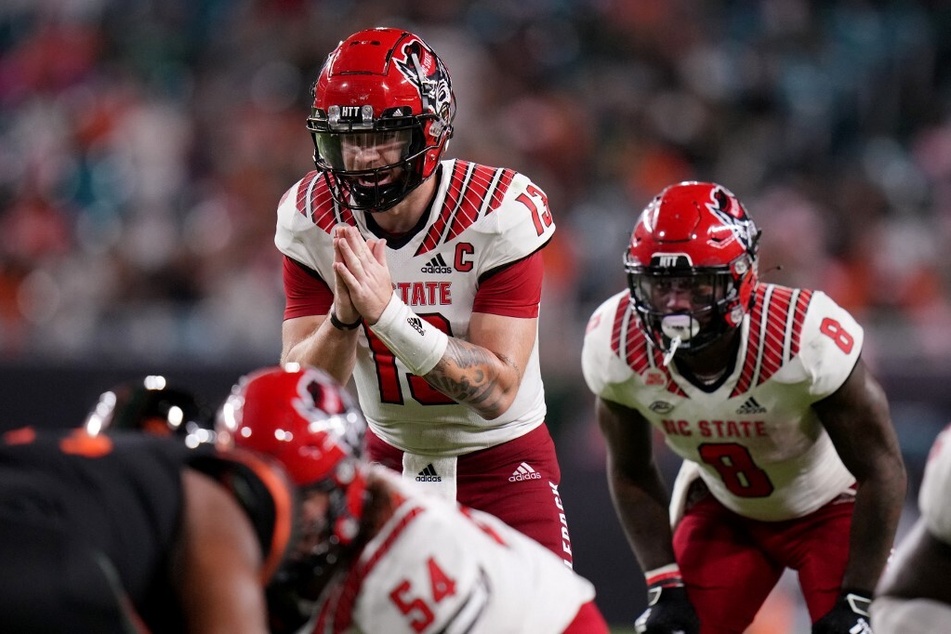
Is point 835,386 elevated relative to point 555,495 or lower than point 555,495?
elevated

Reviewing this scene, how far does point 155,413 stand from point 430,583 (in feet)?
3.75

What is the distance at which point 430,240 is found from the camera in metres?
4.36

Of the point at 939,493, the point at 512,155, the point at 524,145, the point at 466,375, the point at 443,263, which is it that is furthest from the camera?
the point at 524,145

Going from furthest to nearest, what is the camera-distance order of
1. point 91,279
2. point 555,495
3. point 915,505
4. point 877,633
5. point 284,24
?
point 284,24 < point 91,279 < point 915,505 < point 555,495 < point 877,633

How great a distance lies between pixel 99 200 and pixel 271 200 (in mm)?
1403

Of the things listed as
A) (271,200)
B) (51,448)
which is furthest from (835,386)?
(271,200)

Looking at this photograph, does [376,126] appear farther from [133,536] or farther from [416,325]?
[133,536]

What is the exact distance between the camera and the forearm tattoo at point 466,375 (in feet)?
13.5

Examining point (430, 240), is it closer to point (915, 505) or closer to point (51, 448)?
point (51, 448)

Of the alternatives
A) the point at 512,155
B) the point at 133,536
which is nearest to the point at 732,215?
the point at 133,536

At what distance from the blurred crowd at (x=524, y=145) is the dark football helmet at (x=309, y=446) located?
4945mm

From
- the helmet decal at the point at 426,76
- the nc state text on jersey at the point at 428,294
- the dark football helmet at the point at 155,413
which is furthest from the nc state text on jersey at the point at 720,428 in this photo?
the dark football helmet at the point at 155,413

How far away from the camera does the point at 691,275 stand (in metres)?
4.36

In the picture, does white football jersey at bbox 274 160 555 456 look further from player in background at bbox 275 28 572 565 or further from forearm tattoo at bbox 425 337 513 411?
forearm tattoo at bbox 425 337 513 411
